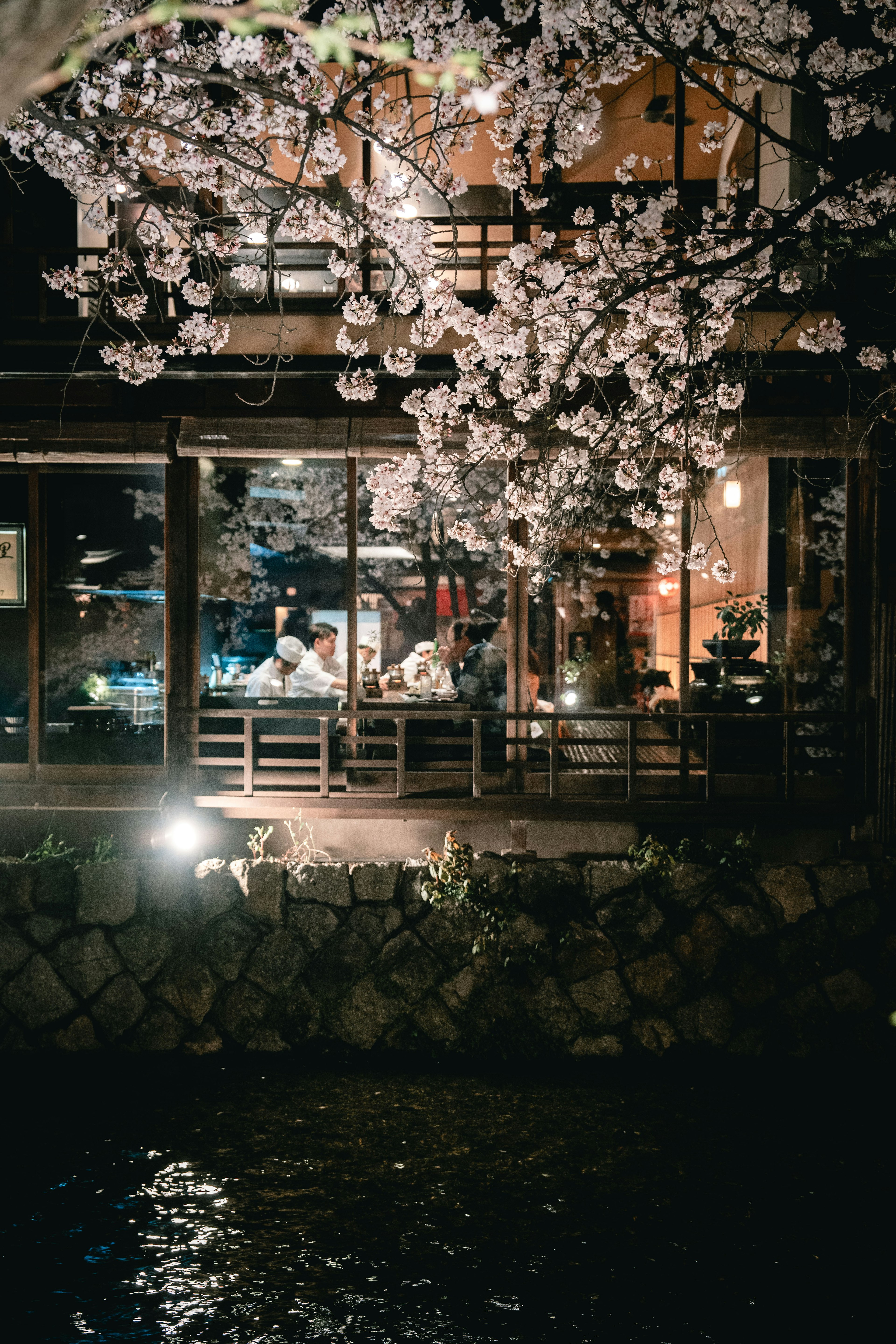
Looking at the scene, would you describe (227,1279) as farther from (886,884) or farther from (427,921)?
(886,884)

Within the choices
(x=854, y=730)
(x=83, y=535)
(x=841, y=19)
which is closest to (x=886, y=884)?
(x=854, y=730)

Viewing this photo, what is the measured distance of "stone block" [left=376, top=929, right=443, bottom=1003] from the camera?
698 centimetres

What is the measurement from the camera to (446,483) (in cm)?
902

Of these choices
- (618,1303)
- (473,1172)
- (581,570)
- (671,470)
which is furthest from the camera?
(581,570)

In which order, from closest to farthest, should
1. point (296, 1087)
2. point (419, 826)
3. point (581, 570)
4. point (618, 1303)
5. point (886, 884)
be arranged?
point (618, 1303) → point (296, 1087) → point (886, 884) → point (419, 826) → point (581, 570)

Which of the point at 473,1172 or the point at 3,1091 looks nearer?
the point at 473,1172

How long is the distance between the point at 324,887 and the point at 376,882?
1.39 ft

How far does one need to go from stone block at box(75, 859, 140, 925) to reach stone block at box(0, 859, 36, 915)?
36 centimetres

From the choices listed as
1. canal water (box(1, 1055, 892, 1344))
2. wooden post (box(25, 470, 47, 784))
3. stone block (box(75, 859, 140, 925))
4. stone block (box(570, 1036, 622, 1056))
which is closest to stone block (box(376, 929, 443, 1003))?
canal water (box(1, 1055, 892, 1344))

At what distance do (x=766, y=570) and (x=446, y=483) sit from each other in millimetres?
3548

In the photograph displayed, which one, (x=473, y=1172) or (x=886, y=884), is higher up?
(x=886, y=884)

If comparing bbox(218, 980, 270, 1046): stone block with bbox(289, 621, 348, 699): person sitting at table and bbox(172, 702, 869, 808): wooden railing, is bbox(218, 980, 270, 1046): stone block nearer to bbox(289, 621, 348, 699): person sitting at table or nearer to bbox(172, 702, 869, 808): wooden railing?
bbox(172, 702, 869, 808): wooden railing

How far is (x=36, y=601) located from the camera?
9047 millimetres

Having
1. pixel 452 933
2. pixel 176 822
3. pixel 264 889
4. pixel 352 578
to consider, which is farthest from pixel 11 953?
pixel 352 578
